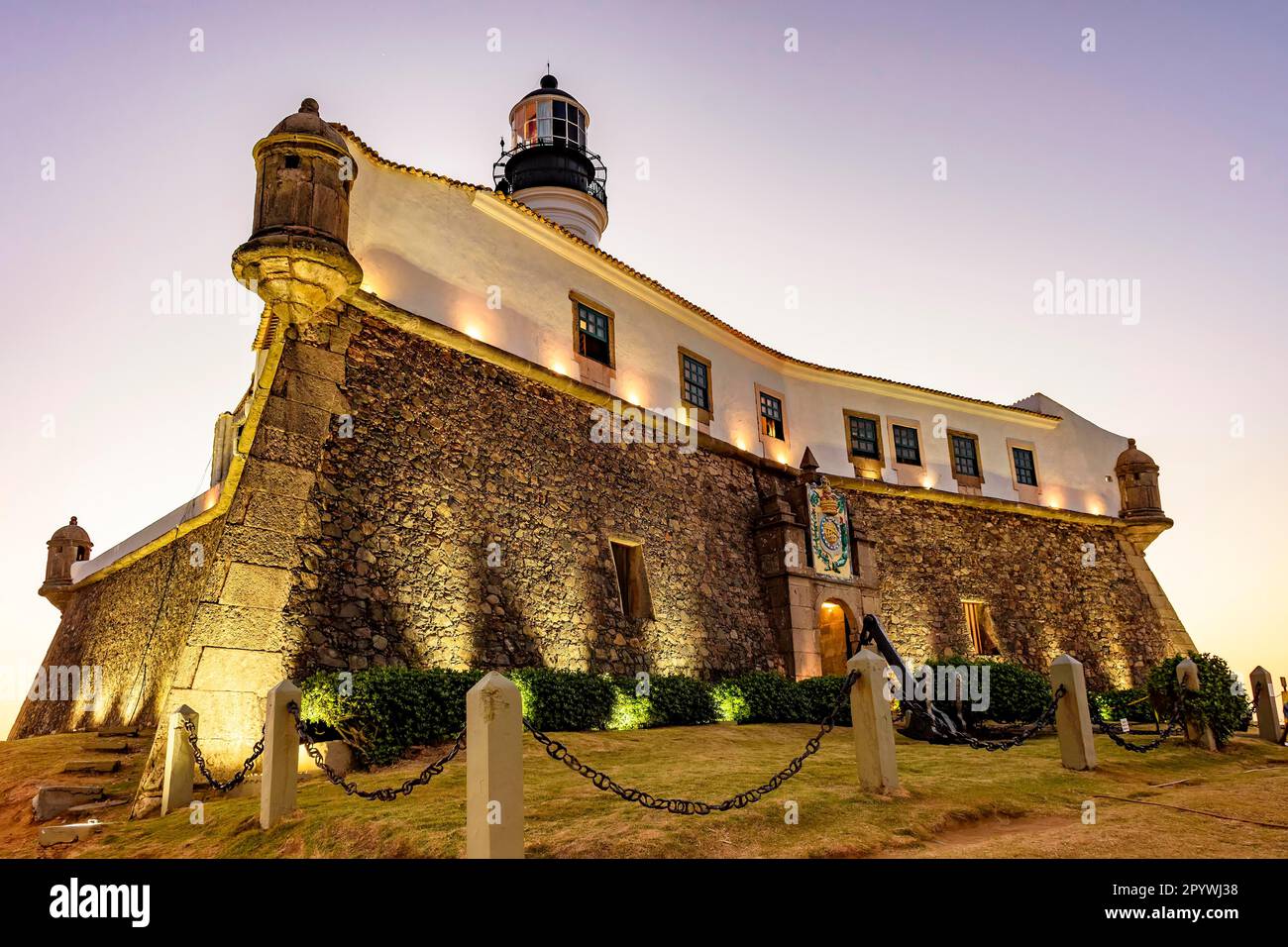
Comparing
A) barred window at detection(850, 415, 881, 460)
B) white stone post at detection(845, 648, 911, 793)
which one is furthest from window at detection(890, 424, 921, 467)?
white stone post at detection(845, 648, 911, 793)

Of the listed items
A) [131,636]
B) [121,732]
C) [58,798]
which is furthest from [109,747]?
[131,636]

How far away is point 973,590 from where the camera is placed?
68.7ft

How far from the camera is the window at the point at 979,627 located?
2047 centimetres

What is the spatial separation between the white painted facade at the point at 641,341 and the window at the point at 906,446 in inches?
9.4

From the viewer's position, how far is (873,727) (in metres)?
6.37

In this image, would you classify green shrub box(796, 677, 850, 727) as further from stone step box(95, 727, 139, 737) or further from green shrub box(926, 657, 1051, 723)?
stone step box(95, 727, 139, 737)

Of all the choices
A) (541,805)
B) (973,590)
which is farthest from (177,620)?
(973,590)

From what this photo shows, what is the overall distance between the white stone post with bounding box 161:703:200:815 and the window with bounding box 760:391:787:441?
14.7 m

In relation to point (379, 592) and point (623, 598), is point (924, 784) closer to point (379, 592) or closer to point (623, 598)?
point (379, 592)

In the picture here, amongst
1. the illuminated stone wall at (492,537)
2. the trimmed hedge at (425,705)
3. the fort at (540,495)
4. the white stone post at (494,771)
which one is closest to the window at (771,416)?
the fort at (540,495)

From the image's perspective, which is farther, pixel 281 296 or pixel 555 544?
pixel 555 544

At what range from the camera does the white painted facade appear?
1269 cm

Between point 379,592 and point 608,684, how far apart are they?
13.1 feet

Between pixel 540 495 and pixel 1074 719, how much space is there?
27.9 ft
